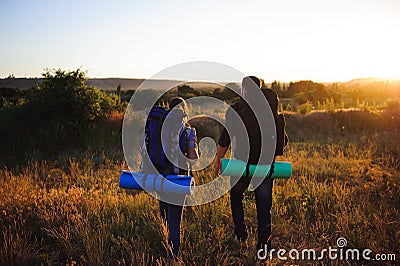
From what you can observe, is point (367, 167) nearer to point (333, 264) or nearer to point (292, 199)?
point (292, 199)

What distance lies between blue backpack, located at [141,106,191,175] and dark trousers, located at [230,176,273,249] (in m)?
0.79

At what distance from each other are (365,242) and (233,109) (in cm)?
242

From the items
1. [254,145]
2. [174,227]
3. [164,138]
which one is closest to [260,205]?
[254,145]

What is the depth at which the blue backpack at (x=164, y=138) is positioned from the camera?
361 centimetres

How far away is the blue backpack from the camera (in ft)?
11.8

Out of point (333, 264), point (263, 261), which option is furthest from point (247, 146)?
point (333, 264)

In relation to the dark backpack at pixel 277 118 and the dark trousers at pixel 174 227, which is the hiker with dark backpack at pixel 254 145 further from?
the dark trousers at pixel 174 227

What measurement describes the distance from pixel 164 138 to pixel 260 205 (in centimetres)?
144

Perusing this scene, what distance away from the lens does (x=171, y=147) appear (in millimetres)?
3627

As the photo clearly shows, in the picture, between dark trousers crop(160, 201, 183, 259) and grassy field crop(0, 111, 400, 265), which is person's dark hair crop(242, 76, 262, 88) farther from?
grassy field crop(0, 111, 400, 265)

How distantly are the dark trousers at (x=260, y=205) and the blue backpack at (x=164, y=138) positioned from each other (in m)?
0.79

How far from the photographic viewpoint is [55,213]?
4.86 meters

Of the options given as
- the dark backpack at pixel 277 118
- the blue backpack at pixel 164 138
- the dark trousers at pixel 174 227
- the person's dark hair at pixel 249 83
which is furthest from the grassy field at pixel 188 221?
the person's dark hair at pixel 249 83

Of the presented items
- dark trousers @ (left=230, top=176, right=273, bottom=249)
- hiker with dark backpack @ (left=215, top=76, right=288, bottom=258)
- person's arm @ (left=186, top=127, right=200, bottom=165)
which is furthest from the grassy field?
person's arm @ (left=186, top=127, right=200, bottom=165)
